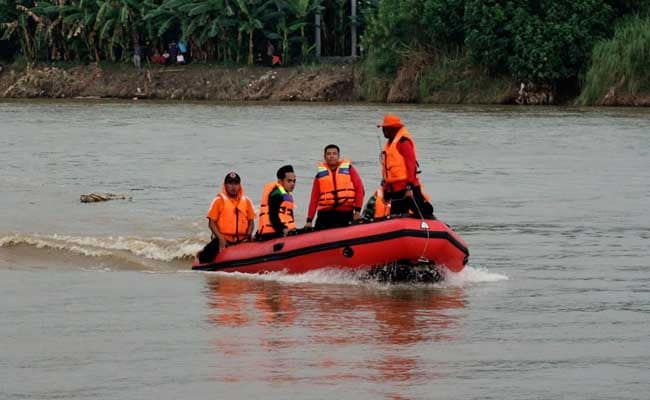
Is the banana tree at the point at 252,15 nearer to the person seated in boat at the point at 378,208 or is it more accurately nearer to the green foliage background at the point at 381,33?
the green foliage background at the point at 381,33

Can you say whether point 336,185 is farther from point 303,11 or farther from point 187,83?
point 187,83

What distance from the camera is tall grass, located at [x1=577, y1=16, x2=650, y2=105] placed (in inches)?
1708

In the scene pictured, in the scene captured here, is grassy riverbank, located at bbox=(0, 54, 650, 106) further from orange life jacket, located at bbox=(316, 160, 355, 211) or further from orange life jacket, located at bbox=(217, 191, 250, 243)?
orange life jacket, located at bbox=(316, 160, 355, 211)

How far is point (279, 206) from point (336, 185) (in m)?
0.58

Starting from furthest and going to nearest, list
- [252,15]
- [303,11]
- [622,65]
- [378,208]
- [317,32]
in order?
[317,32], [252,15], [303,11], [622,65], [378,208]

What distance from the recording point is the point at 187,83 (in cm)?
5444

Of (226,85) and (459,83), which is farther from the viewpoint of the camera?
(226,85)

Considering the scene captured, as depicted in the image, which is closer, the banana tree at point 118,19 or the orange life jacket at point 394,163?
the orange life jacket at point 394,163

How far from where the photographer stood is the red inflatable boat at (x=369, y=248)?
15180mm

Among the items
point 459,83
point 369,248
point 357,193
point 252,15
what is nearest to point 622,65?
point 459,83

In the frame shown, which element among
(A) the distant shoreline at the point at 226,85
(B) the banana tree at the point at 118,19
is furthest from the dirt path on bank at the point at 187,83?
(B) the banana tree at the point at 118,19

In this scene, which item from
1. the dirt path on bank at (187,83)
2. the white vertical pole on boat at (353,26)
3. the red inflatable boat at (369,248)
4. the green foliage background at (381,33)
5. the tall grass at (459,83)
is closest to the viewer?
the red inflatable boat at (369,248)

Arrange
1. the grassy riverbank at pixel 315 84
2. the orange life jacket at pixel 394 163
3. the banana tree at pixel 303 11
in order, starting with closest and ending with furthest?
1. the orange life jacket at pixel 394 163
2. the grassy riverbank at pixel 315 84
3. the banana tree at pixel 303 11

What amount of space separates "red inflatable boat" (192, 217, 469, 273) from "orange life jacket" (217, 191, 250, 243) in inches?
25.2
